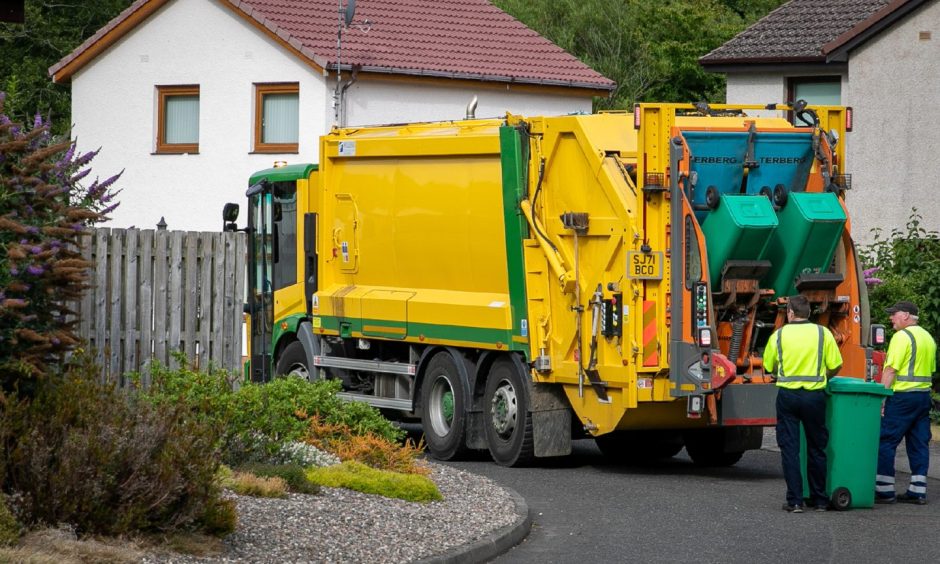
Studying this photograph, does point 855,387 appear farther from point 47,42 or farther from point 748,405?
point 47,42

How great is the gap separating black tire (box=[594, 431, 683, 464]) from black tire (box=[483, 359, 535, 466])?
1.07 metres

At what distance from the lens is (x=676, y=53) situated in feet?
141

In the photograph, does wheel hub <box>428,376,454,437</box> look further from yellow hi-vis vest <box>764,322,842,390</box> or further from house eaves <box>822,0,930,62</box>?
house eaves <box>822,0,930,62</box>

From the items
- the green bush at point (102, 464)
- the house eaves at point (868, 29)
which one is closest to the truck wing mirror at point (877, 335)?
the green bush at point (102, 464)

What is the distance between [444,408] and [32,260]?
7137 mm

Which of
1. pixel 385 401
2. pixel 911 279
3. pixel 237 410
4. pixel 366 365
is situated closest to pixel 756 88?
pixel 911 279

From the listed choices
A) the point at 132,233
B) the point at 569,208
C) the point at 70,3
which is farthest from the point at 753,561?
the point at 70,3

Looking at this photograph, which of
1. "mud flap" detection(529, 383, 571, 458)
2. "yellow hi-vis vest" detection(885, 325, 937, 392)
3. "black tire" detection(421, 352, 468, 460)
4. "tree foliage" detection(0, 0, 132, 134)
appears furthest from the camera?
"tree foliage" detection(0, 0, 132, 134)

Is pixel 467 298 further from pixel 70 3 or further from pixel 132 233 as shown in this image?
pixel 70 3

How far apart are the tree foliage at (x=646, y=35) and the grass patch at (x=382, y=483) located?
30.4 m

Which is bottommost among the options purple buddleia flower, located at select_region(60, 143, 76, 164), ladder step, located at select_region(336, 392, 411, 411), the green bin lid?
Answer: ladder step, located at select_region(336, 392, 411, 411)

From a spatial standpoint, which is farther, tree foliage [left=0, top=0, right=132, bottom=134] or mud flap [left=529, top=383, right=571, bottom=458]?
tree foliage [left=0, top=0, right=132, bottom=134]

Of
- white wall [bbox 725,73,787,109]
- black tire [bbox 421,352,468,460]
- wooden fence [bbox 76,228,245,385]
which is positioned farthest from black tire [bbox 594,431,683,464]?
white wall [bbox 725,73,787,109]

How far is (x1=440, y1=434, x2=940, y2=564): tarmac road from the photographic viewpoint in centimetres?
1076
